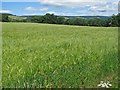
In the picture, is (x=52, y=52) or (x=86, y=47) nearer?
(x=52, y=52)

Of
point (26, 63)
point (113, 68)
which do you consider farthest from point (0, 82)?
point (113, 68)

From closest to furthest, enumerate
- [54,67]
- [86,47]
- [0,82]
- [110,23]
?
[0,82]
[54,67]
[86,47]
[110,23]

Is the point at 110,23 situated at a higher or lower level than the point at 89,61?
higher

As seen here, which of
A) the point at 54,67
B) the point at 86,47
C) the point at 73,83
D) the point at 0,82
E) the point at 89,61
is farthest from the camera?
the point at 86,47

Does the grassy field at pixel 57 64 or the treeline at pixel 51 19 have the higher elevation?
the treeline at pixel 51 19

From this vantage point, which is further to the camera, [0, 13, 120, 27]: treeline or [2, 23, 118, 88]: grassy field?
[0, 13, 120, 27]: treeline

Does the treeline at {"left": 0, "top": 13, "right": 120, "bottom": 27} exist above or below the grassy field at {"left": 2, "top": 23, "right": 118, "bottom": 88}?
above

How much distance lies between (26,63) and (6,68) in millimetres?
558

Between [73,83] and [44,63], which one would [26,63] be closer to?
[44,63]

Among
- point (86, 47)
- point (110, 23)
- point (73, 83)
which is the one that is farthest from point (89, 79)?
point (110, 23)

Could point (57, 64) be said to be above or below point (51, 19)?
below

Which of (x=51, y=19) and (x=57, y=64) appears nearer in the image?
(x=57, y=64)

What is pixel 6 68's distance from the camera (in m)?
6.73

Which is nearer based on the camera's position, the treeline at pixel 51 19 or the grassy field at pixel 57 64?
the grassy field at pixel 57 64
